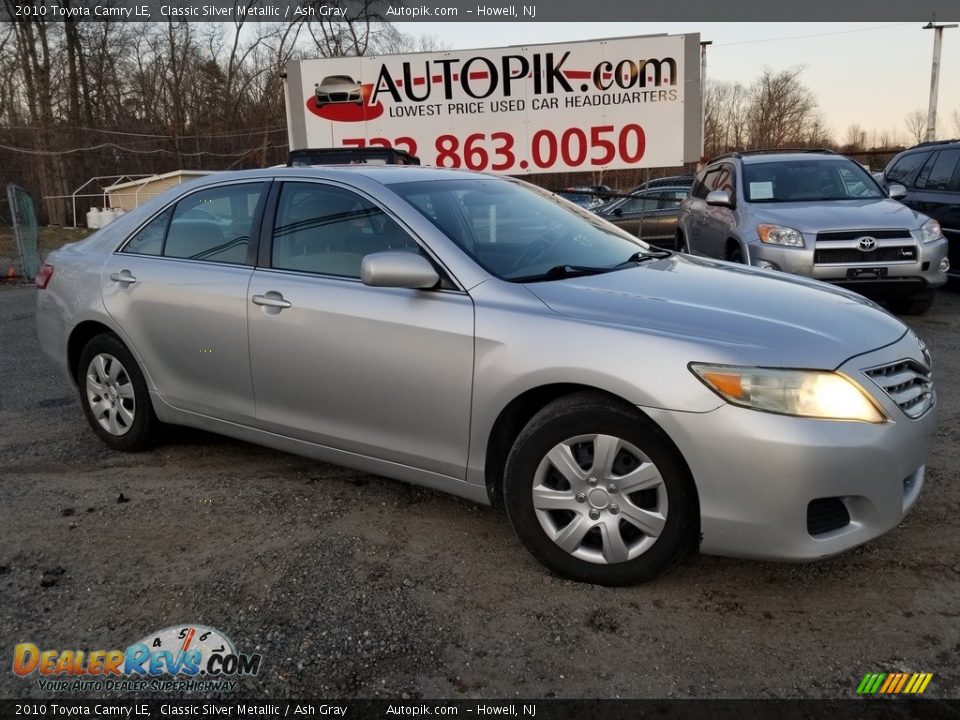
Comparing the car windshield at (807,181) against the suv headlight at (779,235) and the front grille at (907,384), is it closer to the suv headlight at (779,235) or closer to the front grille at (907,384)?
the suv headlight at (779,235)

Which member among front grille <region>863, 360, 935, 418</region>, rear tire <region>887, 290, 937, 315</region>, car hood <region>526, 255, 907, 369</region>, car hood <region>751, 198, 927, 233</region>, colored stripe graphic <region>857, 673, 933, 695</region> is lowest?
colored stripe graphic <region>857, 673, 933, 695</region>

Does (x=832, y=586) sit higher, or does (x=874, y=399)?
(x=874, y=399)

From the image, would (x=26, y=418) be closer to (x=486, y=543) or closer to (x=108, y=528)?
(x=108, y=528)

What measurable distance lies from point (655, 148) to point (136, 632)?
1201 centimetres

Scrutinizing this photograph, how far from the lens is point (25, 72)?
88.7 feet

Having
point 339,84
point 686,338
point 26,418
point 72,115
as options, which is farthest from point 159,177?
point 686,338

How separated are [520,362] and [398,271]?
2.06 feet

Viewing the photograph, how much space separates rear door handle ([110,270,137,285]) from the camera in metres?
4.12

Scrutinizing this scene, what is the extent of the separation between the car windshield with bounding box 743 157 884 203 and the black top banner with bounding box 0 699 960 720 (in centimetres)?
643

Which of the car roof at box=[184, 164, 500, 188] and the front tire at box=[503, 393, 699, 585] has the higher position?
the car roof at box=[184, 164, 500, 188]

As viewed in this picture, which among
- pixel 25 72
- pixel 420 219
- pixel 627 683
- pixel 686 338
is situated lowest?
pixel 627 683

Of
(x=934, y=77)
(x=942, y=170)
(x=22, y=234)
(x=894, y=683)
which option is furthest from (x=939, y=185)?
(x=934, y=77)

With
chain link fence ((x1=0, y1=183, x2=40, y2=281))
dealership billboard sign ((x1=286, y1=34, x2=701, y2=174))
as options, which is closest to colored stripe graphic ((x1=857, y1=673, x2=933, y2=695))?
dealership billboard sign ((x1=286, y1=34, x2=701, y2=174))

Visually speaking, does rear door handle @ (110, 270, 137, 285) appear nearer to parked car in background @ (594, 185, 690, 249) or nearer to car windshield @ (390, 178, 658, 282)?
car windshield @ (390, 178, 658, 282)
